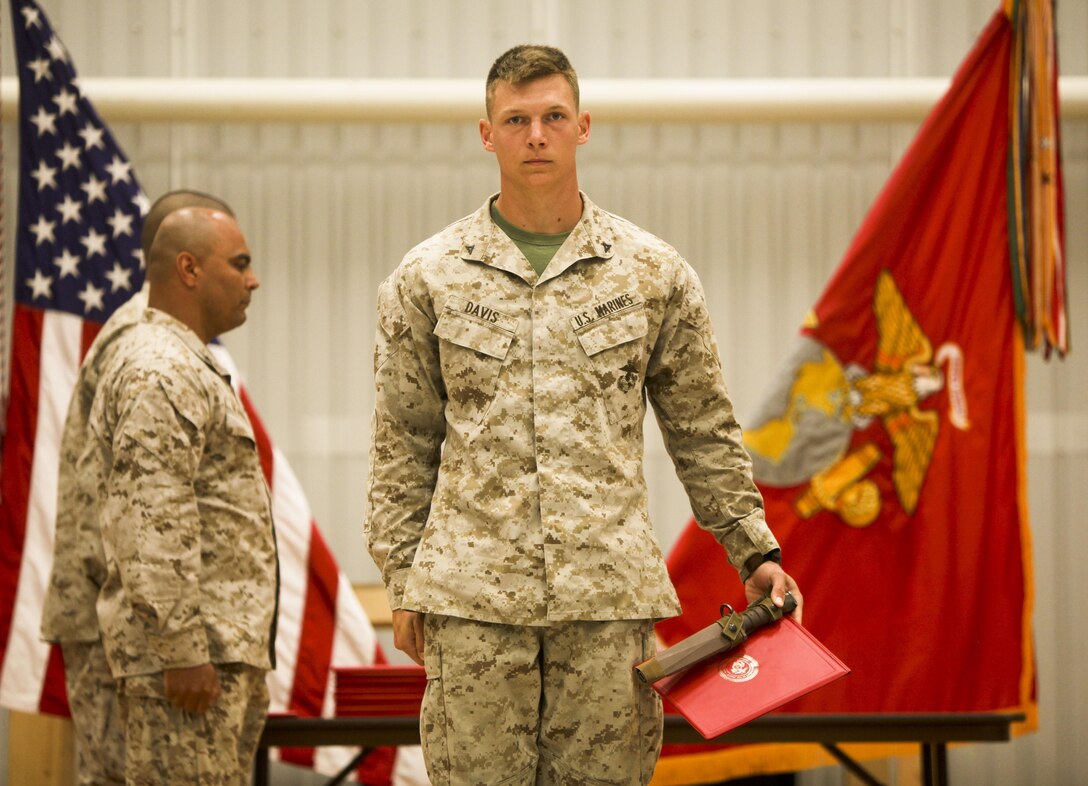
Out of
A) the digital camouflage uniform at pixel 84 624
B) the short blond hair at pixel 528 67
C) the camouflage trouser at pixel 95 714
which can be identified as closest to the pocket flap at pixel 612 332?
the short blond hair at pixel 528 67

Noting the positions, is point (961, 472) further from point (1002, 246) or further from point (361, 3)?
point (361, 3)

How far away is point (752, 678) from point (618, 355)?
0.52 meters

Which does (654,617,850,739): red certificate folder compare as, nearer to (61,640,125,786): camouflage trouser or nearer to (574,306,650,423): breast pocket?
(574,306,650,423): breast pocket

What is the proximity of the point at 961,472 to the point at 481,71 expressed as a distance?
235 cm

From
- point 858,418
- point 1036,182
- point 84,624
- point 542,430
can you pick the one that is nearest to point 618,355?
point 542,430

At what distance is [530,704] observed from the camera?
6.00ft

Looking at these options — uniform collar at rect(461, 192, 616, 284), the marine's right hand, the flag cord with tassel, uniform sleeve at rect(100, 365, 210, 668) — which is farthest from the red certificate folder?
the flag cord with tassel

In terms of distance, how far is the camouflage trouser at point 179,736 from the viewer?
8.15 ft

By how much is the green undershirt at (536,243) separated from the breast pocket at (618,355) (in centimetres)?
14

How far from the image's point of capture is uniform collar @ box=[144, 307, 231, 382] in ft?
9.02

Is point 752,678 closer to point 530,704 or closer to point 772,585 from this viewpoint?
point 772,585

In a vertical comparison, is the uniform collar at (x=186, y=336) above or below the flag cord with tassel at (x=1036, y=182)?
below

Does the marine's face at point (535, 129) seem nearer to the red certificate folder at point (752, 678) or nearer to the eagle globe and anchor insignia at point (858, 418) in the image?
the red certificate folder at point (752, 678)

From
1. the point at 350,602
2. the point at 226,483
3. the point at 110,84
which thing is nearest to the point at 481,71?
the point at 110,84
